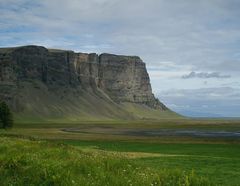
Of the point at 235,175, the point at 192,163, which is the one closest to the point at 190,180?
the point at 235,175

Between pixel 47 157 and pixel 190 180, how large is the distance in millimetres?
9621

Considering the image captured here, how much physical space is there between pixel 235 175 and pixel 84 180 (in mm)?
12456

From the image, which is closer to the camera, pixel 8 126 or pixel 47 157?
pixel 47 157

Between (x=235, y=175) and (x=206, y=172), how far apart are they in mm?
2103

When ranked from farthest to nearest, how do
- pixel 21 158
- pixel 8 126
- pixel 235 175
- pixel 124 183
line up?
pixel 8 126, pixel 235 175, pixel 21 158, pixel 124 183

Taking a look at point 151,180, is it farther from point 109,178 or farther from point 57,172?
point 57,172

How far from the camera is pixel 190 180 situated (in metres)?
17.5

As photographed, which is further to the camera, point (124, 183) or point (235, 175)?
point (235, 175)

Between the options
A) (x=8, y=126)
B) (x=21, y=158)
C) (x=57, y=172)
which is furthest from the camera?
(x=8, y=126)

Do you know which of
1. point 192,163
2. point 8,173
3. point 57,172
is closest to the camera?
point 57,172

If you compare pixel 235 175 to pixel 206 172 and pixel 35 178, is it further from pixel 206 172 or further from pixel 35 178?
pixel 35 178

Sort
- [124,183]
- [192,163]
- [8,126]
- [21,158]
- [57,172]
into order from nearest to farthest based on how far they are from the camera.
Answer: [124,183] → [57,172] → [21,158] → [192,163] → [8,126]

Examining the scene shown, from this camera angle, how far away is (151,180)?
17.5 metres

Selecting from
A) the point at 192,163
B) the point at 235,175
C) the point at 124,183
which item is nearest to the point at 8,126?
the point at 192,163
